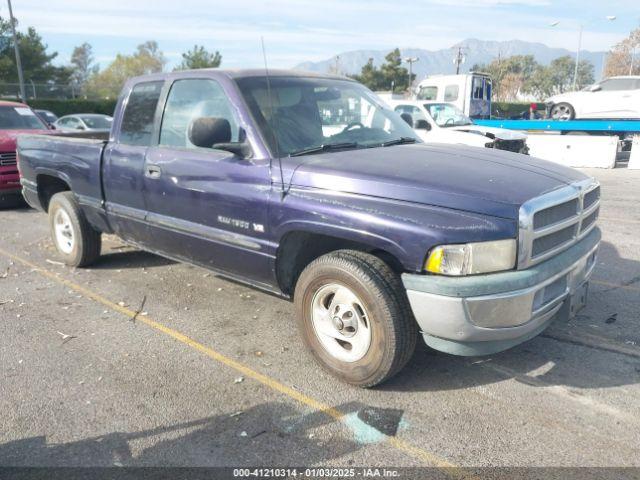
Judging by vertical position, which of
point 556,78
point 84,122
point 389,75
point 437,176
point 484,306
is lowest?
point 484,306

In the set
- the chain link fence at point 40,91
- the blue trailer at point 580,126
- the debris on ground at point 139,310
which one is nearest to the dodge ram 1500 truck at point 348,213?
the debris on ground at point 139,310

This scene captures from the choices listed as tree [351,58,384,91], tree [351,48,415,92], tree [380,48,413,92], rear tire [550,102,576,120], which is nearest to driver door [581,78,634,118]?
rear tire [550,102,576,120]

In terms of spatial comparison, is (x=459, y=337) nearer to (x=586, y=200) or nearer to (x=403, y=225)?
(x=403, y=225)

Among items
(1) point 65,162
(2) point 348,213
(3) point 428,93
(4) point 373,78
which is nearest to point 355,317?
(2) point 348,213

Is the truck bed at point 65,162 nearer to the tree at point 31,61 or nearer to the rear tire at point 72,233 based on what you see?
the rear tire at point 72,233

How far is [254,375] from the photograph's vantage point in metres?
3.58

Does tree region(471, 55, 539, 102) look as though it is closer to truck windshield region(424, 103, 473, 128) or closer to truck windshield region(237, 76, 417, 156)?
truck windshield region(424, 103, 473, 128)

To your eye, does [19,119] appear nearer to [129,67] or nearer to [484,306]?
[484,306]

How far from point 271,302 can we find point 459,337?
86.8 inches

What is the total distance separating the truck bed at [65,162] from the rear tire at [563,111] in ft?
56.0

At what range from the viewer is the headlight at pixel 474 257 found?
2877mm

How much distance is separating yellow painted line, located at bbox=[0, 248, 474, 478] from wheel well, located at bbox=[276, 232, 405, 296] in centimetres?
64

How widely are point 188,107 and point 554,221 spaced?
2.86 metres

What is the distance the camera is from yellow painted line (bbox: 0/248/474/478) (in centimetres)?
272
